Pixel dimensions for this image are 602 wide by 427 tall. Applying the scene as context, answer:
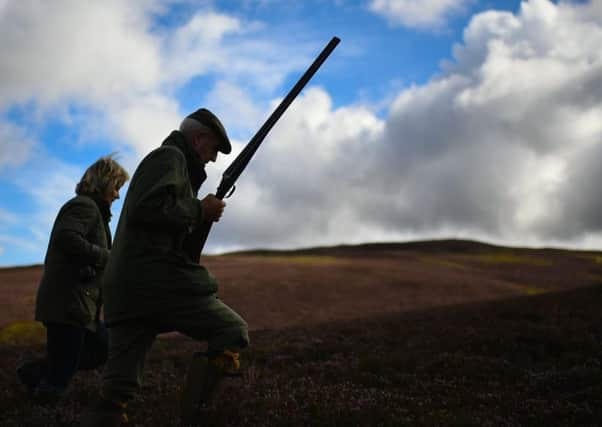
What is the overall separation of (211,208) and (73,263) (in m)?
2.89

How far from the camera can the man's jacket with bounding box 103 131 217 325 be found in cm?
443

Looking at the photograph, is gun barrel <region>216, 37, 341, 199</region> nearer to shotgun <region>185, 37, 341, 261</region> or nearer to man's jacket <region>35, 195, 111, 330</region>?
shotgun <region>185, 37, 341, 261</region>

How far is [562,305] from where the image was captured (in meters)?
15.8

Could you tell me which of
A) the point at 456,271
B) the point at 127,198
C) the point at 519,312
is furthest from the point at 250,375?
the point at 456,271

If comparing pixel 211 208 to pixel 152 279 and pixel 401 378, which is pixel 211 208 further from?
pixel 401 378

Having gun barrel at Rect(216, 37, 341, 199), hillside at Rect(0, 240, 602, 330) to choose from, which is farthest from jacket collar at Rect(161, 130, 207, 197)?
hillside at Rect(0, 240, 602, 330)

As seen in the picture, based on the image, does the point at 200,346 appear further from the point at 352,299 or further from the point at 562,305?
the point at 352,299

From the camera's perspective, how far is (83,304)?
680 cm

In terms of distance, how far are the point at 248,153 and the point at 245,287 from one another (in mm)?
29176

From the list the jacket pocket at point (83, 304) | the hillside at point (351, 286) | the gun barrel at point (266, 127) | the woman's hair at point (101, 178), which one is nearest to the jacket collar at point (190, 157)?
the gun barrel at point (266, 127)

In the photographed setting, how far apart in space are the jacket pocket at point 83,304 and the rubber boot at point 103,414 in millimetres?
2390

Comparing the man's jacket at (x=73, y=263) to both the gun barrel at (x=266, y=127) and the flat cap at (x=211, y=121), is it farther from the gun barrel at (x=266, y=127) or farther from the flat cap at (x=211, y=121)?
the flat cap at (x=211, y=121)

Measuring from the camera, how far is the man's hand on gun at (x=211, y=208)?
4.78 meters

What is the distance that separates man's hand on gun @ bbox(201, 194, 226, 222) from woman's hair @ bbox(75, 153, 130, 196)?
8.17 ft
